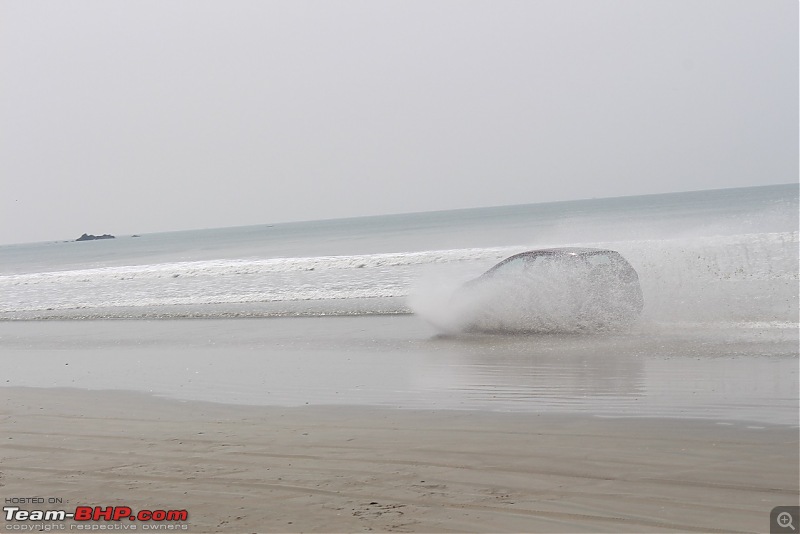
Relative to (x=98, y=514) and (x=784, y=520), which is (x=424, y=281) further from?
(x=784, y=520)

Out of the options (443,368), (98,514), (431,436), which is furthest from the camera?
(443,368)

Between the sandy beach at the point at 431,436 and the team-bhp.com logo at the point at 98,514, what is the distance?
9 centimetres

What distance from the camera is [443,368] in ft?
33.5

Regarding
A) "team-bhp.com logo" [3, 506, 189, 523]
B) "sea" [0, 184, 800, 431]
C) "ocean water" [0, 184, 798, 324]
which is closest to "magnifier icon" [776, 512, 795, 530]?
"sea" [0, 184, 800, 431]

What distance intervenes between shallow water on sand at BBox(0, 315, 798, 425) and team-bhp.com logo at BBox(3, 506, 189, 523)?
3.22 metres

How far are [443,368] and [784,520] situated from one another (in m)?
6.00

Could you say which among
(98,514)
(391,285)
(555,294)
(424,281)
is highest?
(424,281)

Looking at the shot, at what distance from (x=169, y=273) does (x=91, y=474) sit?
2853 centimetres

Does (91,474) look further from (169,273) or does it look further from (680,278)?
(169,273)

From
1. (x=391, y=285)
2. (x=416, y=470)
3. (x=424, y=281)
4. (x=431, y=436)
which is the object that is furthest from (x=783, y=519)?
(x=391, y=285)

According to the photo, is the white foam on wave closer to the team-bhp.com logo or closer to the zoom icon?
the zoom icon

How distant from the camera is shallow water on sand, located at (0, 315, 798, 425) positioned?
25.3 feet

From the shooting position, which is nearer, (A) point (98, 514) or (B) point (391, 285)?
(A) point (98, 514)

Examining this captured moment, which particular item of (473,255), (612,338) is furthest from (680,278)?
(473,255)
